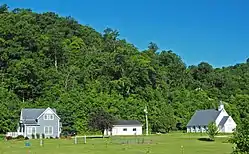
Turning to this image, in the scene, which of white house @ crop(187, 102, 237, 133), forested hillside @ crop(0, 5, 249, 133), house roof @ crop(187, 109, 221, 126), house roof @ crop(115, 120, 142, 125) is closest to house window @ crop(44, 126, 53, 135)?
forested hillside @ crop(0, 5, 249, 133)

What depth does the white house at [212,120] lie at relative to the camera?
284 feet

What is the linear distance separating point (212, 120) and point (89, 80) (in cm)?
2610

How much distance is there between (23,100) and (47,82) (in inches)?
222

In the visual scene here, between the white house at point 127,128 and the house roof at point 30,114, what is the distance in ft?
38.3

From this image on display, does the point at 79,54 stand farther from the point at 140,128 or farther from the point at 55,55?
the point at 140,128

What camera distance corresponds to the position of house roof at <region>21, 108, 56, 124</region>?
6849 cm

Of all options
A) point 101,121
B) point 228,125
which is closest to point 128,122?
point 101,121

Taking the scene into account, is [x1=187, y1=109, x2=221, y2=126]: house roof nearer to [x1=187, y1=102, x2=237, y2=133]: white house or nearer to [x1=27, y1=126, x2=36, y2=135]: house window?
[x1=187, y1=102, x2=237, y2=133]: white house

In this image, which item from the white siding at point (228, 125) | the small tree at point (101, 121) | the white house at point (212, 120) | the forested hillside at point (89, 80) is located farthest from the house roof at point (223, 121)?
the small tree at point (101, 121)

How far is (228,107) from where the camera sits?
3688 inches

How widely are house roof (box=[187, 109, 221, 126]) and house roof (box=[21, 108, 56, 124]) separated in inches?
1230

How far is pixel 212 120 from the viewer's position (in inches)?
3383

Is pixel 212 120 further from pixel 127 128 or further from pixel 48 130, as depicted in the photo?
pixel 48 130

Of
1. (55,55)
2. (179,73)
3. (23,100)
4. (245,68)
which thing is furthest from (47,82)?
(245,68)
